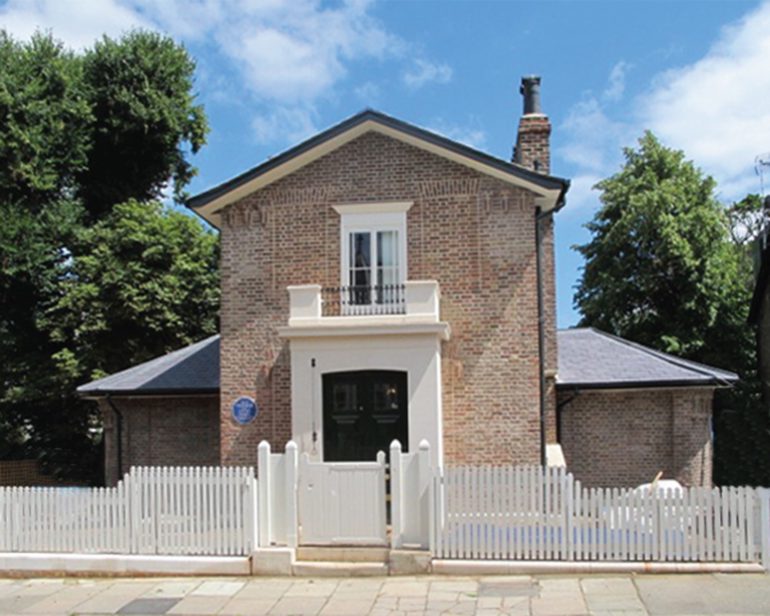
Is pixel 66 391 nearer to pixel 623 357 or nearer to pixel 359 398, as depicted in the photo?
pixel 359 398

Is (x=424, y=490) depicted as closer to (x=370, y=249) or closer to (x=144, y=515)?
(x=144, y=515)

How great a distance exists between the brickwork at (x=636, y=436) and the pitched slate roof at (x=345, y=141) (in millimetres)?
4310

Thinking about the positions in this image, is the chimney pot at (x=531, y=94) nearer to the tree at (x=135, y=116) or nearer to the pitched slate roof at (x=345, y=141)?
the pitched slate roof at (x=345, y=141)

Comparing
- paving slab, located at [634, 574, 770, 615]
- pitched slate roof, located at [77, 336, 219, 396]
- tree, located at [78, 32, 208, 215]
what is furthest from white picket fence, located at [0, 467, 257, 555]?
tree, located at [78, 32, 208, 215]

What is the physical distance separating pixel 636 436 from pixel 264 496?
8519 millimetres

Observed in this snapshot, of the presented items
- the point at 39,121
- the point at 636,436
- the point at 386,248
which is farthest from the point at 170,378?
the point at 39,121

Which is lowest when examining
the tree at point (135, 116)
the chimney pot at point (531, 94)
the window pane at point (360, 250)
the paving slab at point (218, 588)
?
the paving slab at point (218, 588)

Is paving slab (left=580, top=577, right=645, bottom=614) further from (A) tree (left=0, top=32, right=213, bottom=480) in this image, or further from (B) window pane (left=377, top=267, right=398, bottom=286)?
(A) tree (left=0, top=32, right=213, bottom=480)

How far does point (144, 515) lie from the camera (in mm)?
10930

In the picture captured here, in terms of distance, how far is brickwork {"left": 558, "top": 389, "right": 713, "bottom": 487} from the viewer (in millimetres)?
15953

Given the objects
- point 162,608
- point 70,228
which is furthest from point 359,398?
point 70,228

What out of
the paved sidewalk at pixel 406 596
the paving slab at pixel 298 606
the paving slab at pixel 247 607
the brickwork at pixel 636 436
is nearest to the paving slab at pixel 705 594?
the paved sidewalk at pixel 406 596

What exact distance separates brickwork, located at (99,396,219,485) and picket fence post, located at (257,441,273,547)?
6654mm

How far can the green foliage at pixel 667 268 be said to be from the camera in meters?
26.2
